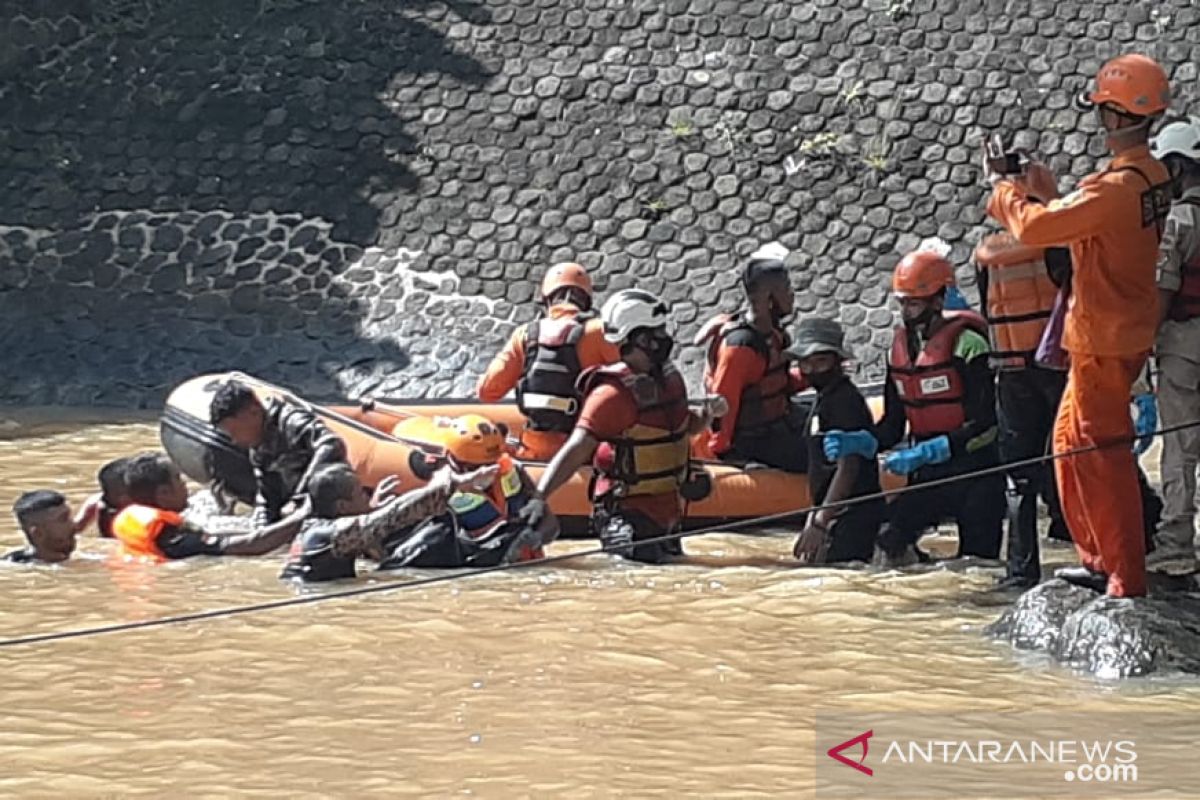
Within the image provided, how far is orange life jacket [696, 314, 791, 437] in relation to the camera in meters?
9.04

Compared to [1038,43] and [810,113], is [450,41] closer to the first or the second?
[810,113]

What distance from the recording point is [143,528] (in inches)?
342

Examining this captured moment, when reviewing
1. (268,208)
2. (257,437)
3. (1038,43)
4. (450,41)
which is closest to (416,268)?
(268,208)

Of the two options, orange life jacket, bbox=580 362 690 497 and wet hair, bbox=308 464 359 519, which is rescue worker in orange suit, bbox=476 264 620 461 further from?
wet hair, bbox=308 464 359 519

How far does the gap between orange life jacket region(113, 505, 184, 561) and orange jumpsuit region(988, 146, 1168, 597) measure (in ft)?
12.4

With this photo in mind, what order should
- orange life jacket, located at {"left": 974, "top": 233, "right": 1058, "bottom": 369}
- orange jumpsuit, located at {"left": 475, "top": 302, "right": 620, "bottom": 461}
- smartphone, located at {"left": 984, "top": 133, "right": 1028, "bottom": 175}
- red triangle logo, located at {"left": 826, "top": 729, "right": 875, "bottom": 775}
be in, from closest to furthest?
red triangle logo, located at {"left": 826, "top": 729, "right": 875, "bottom": 775}, smartphone, located at {"left": 984, "top": 133, "right": 1028, "bottom": 175}, orange life jacket, located at {"left": 974, "top": 233, "right": 1058, "bottom": 369}, orange jumpsuit, located at {"left": 475, "top": 302, "right": 620, "bottom": 461}

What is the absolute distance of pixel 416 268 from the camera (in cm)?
1662

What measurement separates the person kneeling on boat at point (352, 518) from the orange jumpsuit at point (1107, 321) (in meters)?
2.44

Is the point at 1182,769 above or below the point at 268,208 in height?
below

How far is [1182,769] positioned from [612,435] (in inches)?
130

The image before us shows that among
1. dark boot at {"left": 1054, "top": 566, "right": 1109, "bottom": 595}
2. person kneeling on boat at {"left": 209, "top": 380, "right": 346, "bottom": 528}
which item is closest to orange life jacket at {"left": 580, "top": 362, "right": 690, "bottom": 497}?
person kneeling on boat at {"left": 209, "top": 380, "right": 346, "bottom": 528}

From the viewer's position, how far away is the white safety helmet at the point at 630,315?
27.1 ft

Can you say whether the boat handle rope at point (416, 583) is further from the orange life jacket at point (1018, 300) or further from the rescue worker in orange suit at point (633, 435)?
the orange life jacket at point (1018, 300)

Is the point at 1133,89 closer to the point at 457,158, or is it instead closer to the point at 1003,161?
the point at 1003,161
